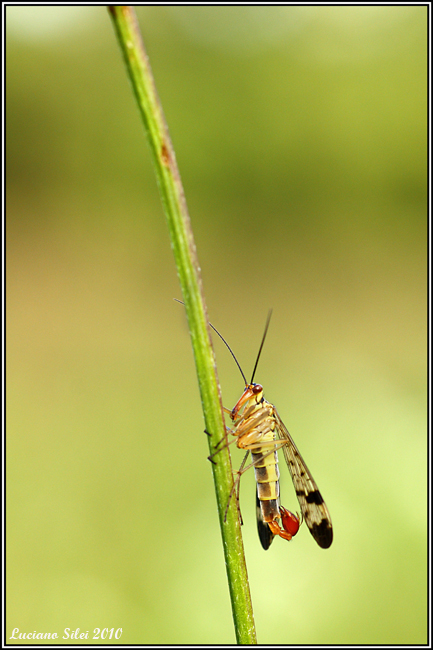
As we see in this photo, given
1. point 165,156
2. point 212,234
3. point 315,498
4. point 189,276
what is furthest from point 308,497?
point 212,234

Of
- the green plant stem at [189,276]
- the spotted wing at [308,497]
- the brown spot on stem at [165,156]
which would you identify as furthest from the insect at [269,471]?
the brown spot on stem at [165,156]

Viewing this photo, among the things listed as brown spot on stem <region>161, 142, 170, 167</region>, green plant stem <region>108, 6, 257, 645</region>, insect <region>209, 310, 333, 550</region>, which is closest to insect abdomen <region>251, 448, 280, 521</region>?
insect <region>209, 310, 333, 550</region>

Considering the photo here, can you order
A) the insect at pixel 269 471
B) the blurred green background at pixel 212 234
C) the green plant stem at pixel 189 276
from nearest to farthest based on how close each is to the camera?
1. the green plant stem at pixel 189 276
2. the insect at pixel 269 471
3. the blurred green background at pixel 212 234

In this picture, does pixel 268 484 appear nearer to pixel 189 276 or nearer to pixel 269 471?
pixel 269 471

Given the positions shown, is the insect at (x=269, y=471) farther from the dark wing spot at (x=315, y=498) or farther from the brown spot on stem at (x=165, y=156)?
the brown spot on stem at (x=165, y=156)

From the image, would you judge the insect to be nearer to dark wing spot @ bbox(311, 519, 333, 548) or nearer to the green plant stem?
dark wing spot @ bbox(311, 519, 333, 548)

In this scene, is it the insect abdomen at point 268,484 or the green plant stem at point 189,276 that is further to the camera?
the insect abdomen at point 268,484

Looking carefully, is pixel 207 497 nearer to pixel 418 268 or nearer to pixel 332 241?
pixel 332 241
